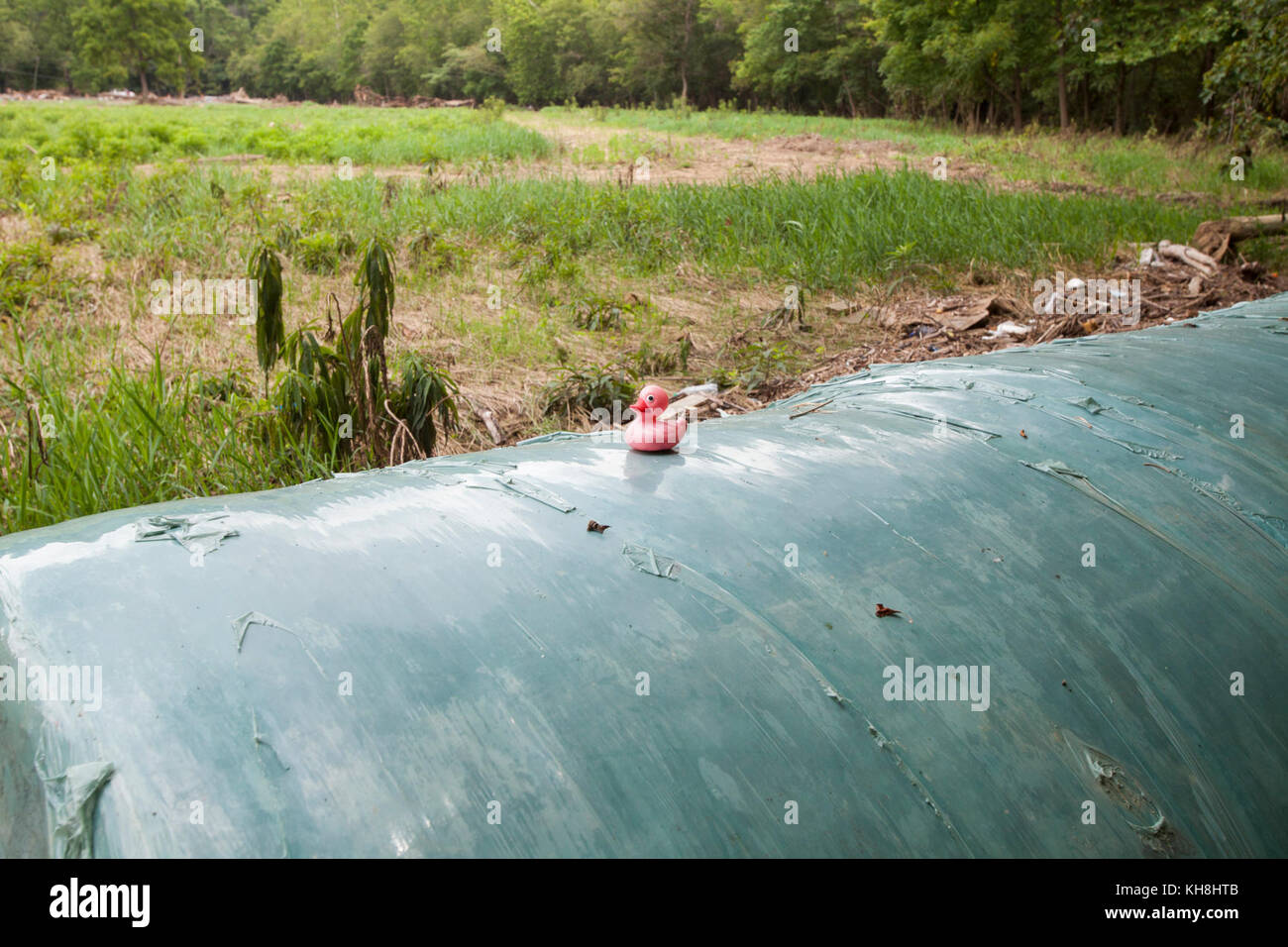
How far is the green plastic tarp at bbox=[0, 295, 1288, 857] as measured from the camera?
0.98 metres

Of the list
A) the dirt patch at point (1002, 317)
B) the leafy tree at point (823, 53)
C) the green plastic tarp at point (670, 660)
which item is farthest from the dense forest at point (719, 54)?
the green plastic tarp at point (670, 660)

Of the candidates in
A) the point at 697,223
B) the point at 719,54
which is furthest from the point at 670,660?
the point at 719,54

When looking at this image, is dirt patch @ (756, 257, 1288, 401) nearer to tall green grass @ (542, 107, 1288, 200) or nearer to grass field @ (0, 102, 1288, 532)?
grass field @ (0, 102, 1288, 532)

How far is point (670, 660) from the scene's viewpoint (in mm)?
1207

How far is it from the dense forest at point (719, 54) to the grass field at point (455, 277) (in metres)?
→ 3.43

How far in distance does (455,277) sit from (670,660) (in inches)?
254

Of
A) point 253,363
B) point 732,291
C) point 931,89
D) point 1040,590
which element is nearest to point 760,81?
point 931,89

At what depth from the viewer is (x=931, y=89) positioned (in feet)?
90.4

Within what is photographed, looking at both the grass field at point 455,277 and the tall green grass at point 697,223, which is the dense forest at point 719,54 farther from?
the grass field at point 455,277

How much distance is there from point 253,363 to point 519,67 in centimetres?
4580

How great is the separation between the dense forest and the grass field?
3.43 meters

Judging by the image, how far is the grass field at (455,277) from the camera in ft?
11.3

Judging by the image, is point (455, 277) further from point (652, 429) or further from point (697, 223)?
point (652, 429)

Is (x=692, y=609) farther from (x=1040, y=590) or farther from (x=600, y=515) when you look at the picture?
(x=1040, y=590)
